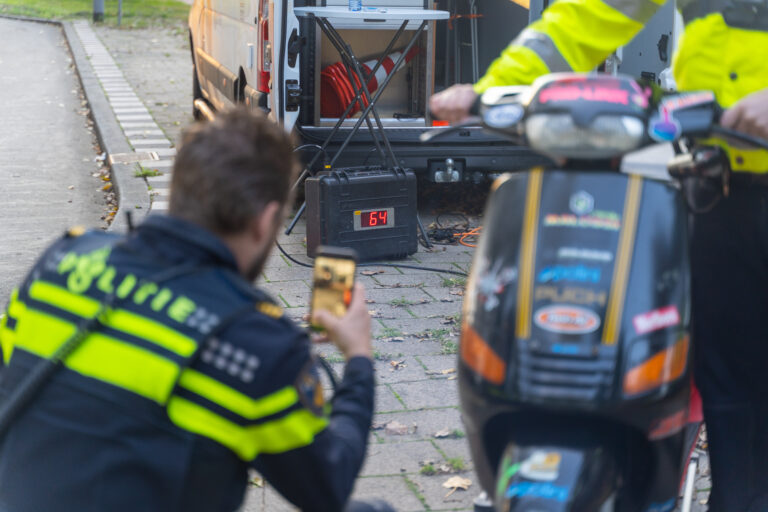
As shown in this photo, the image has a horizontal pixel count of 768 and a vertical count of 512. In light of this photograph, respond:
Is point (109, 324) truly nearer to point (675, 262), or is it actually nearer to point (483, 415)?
point (483, 415)

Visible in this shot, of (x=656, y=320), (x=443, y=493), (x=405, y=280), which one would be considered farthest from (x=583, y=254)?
(x=405, y=280)

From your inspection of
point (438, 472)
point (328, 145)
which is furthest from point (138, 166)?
point (438, 472)

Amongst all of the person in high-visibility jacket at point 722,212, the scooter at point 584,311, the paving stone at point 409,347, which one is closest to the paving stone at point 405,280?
the paving stone at point 409,347

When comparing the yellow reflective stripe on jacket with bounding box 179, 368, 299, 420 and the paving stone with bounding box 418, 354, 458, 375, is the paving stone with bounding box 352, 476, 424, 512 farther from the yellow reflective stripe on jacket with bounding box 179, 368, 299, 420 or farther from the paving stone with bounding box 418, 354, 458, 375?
the yellow reflective stripe on jacket with bounding box 179, 368, 299, 420

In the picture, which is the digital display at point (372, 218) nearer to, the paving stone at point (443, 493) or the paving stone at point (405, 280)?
the paving stone at point (405, 280)

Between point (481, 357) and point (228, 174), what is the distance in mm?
606

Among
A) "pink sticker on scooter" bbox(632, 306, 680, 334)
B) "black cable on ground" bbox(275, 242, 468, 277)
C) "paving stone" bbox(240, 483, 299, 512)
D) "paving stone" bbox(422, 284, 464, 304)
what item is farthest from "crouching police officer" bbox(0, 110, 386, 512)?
"black cable on ground" bbox(275, 242, 468, 277)

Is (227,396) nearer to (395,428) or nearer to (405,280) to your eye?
(395,428)

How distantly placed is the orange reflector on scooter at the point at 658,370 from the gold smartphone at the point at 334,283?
21.8 inches

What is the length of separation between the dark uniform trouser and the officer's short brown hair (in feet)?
3.64

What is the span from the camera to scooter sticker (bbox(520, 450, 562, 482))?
6.05 ft

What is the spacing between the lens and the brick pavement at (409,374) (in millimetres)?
3279

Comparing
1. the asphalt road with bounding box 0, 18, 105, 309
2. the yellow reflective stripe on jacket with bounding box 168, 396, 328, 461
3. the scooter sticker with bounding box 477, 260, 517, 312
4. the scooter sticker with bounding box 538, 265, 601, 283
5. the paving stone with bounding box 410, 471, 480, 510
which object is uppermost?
the scooter sticker with bounding box 538, 265, 601, 283

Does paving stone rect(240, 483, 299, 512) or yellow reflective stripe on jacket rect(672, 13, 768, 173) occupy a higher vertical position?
yellow reflective stripe on jacket rect(672, 13, 768, 173)
